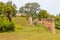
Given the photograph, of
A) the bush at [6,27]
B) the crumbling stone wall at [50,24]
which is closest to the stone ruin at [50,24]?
the crumbling stone wall at [50,24]

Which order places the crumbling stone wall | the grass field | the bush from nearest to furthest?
the grass field → the bush → the crumbling stone wall

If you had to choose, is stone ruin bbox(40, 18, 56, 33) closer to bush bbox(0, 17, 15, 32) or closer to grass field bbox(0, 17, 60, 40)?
grass field bbox(0, 17, 60, 40)

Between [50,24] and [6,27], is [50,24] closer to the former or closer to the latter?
[50,24]

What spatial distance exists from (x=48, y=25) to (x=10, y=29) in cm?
665

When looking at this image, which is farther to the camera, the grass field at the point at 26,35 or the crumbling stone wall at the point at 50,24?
the crumbling stone wall at the point at 50,24

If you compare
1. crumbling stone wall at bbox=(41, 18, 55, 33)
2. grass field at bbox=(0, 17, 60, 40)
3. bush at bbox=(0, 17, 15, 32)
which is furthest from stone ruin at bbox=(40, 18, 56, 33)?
bush at bbox=(0, 17, 15, 32)

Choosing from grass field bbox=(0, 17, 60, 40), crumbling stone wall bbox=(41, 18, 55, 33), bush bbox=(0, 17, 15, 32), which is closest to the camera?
grass field bbox=(0, 17, 60, 40)

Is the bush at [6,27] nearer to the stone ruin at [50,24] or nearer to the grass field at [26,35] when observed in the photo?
the grass field at [26,35]

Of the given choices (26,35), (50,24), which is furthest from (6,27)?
(50,24)

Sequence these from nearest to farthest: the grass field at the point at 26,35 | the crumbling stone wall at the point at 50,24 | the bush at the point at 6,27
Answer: the grass field at the point at 26,35 < the bush at the point at 6,27 < the crumbling stone wall at the point at 50,24

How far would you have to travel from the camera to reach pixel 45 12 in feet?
114

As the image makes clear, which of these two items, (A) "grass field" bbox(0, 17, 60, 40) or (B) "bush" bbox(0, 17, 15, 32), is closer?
(A) "grass field" bbox(0, 17, 60, 40)

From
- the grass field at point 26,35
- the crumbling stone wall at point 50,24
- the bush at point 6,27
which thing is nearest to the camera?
the grass field at point 26,35

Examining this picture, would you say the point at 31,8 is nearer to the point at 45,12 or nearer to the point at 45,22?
the point at 45,12
